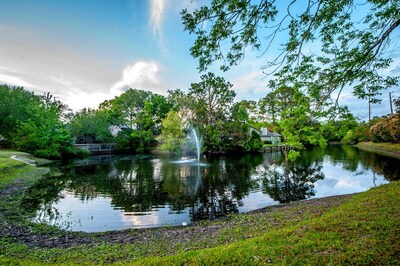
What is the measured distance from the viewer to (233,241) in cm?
574

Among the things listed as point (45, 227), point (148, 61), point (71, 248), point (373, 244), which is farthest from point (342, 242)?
point (148, 61)

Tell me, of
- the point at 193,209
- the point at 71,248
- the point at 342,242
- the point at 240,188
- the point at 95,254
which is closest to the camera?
the point at 342,242

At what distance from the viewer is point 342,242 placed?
4113mm

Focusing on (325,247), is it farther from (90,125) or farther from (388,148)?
(90,125)

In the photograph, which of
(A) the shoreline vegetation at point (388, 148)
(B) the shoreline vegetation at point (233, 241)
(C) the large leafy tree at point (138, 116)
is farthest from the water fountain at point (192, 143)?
A: (B) the shoreline vegetation at point (233, 241)

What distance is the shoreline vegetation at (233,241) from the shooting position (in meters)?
3.82

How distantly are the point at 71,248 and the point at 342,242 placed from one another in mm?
7202

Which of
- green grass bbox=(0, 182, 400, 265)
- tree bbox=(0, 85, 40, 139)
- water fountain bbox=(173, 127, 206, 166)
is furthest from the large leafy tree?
green grass bbox=(0, 182, 400, 265)

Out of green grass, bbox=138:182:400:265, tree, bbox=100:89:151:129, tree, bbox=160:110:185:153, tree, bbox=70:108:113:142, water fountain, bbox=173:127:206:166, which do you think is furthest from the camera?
tree, bbox=100:89:151:129

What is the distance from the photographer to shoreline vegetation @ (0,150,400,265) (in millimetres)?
3821

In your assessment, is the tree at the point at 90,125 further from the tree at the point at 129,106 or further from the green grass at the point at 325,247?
the green grass at the point at 325,247

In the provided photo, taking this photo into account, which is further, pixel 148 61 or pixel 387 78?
pixel 148 61

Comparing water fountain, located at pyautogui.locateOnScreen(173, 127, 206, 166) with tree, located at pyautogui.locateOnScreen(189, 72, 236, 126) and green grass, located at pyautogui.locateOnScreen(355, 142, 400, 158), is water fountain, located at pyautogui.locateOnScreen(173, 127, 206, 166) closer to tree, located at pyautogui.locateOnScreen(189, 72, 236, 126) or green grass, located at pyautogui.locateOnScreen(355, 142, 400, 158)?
tree, located at pyautogui.locateOnScreen(189, 72, 236, 126)

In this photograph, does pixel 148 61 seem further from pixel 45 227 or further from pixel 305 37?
pixel 305 37
